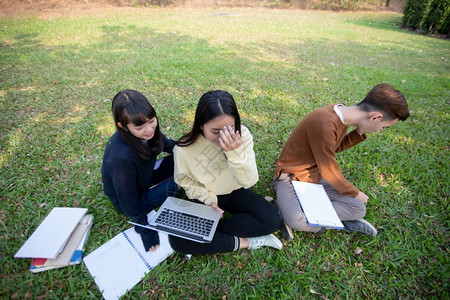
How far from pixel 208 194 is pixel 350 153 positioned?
7.84 ft

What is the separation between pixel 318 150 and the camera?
2.04 metres

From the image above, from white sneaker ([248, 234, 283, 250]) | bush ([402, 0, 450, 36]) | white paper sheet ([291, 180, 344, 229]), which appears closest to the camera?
white paper sheet ([291, 180, 344, 229])

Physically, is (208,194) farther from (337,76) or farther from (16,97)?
(337,76)

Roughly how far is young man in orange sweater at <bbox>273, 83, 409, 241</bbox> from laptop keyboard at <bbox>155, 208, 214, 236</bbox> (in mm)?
802

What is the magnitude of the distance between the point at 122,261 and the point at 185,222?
0.67 m

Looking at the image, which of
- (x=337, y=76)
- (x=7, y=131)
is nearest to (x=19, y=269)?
(x=7, y=131)

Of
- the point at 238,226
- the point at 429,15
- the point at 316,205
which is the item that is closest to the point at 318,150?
the point at 316,205

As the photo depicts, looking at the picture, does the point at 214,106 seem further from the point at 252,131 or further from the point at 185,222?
the point at 252,131

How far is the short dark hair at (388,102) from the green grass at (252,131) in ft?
3.92

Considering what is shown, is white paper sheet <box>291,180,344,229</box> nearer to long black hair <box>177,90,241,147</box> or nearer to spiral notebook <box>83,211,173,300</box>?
long black hair <box>177,90,241,147</box>

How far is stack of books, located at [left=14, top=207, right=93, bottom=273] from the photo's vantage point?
6.07ft

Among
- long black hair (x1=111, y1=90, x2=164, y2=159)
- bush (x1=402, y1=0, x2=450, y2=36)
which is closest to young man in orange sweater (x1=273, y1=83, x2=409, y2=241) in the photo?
long black hair (x1=111, y1=90, x2=164, y2=159)

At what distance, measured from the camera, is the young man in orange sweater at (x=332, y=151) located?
190cm

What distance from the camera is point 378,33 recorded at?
979 centimetres
